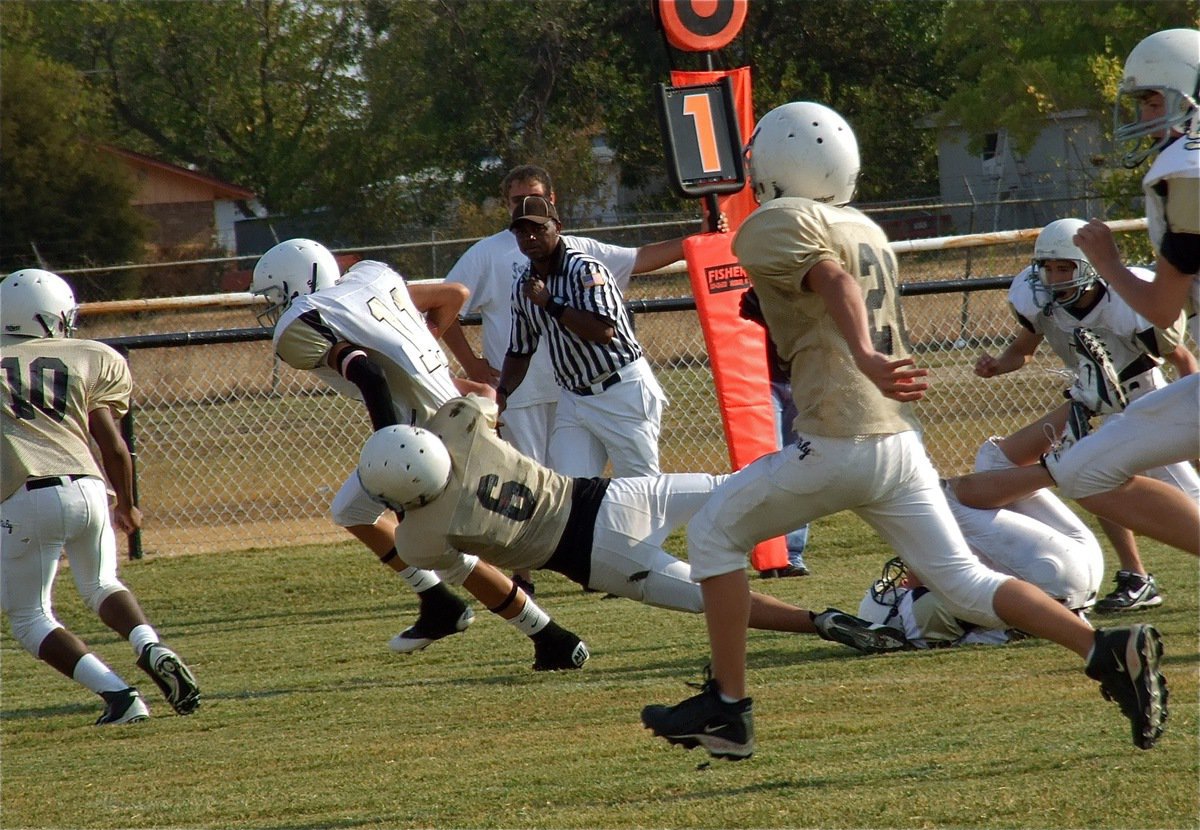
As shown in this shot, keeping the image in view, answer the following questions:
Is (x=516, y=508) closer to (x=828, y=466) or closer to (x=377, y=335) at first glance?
(x=377, y=335)

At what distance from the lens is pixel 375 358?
6156mm

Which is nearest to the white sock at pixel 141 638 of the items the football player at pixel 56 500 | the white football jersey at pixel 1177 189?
the football player at pixel 56 500

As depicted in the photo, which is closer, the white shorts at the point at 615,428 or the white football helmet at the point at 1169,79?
the white football helmet at the point at 1169,79

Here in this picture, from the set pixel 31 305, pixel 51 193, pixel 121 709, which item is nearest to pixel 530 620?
pixel 121 709

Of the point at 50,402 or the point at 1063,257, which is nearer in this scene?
the point at 50,402

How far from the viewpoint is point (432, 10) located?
3725 cm

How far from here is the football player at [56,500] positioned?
5980 mm

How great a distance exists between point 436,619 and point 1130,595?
313 centimetres

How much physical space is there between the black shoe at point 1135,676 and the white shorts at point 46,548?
393 centimetres

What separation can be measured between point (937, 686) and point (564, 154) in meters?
28.7

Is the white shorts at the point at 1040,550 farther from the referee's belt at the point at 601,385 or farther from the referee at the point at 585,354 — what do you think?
the referee's belt at the point at 601,385

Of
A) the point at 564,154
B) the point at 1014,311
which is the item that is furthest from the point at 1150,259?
the point at 564,154

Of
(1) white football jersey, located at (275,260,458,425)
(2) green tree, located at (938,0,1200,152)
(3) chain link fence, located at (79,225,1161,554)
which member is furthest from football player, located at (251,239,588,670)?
(2) green tree, located at (938,0,1200,152)

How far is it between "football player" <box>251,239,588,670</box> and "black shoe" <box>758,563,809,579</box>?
2.42 m
